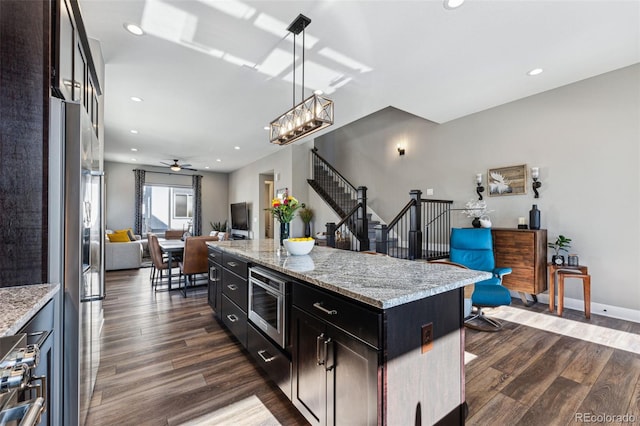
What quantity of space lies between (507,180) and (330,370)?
415 cm

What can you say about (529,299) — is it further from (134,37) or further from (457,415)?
(134,37)

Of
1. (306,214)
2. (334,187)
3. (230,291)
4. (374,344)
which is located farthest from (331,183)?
(374,344)

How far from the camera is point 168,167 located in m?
9.40

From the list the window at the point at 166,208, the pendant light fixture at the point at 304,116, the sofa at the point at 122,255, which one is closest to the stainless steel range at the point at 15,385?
the pendant light fixture at the point at 304,116

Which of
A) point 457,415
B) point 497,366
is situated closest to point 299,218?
point 497,366

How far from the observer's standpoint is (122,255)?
6.23 meters

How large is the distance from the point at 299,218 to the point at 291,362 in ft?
17.3

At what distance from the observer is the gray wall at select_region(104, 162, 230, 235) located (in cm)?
864

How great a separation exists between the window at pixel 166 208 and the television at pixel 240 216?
153 centimetres

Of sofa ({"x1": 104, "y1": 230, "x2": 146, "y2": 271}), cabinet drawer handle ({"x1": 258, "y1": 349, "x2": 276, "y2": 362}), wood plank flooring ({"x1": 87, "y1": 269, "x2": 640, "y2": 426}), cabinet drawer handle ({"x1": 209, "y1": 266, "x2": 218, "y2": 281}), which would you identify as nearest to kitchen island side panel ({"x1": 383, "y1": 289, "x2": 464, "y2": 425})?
wood plank flooring ({"x1": 87, "y1": 269, "x2": 640, "y2": 426})


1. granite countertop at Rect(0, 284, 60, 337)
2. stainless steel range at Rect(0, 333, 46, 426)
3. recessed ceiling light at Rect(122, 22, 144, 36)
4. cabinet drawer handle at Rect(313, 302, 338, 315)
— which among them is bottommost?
cabinet drawer handle at Rect(313, 302, 338, 315)

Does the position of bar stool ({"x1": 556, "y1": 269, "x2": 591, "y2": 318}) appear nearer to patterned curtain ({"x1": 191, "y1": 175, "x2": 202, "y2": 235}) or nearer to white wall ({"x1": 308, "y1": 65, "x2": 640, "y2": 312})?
white wall ({"x1": 308, "y1": 65, "x2": 640, "y2": 312})

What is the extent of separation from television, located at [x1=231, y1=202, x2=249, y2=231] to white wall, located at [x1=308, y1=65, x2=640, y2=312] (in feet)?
19.1

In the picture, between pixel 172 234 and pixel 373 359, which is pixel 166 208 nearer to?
pixel 172 234
